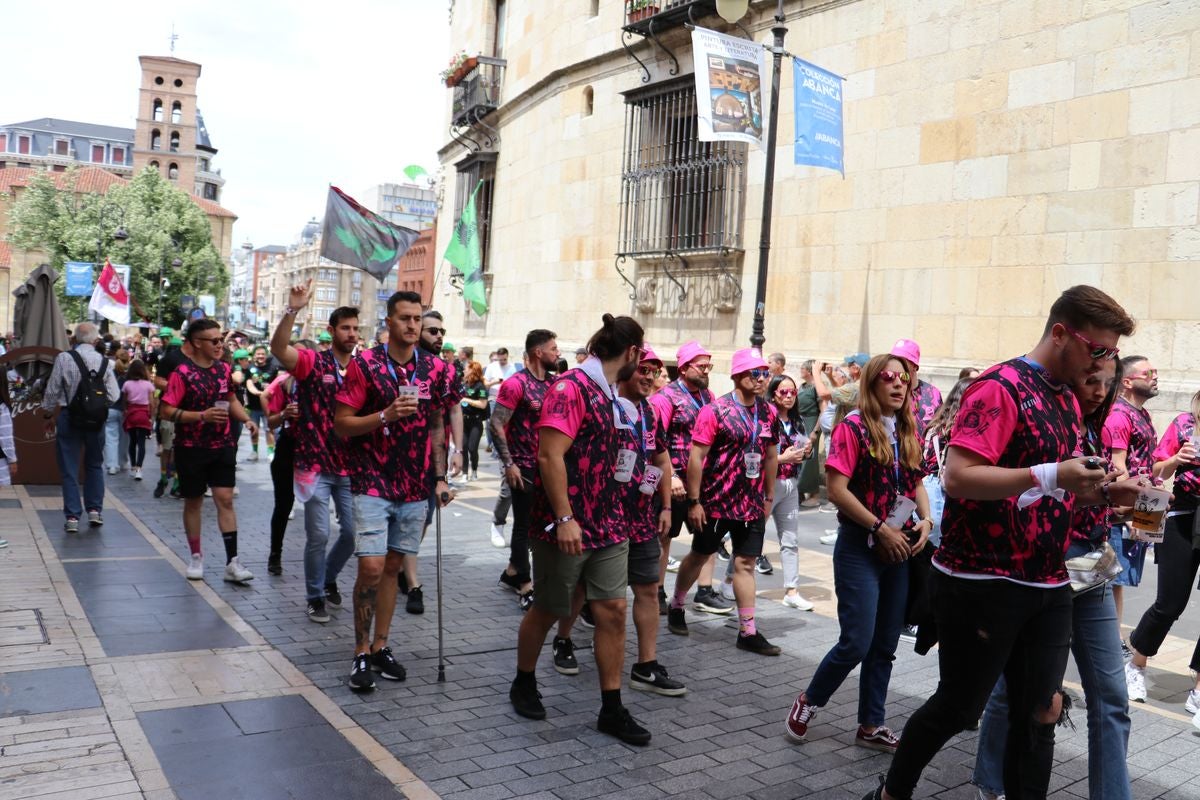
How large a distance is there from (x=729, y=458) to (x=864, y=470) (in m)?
1.70

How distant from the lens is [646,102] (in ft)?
56.3

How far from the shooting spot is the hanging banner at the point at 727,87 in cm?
1182

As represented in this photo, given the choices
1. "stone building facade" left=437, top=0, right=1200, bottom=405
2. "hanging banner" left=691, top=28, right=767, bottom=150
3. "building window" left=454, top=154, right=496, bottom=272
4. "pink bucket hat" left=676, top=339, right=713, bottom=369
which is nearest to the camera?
"pink bucket hat" left=676, top=339, right=713, bottom=369

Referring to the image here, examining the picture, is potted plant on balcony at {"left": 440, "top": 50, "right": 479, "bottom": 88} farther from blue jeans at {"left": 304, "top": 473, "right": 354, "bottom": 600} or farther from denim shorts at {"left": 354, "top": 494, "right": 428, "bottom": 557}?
denim shorts at {"left": 354, "top": 494, "right": 428, "bottom": 557}

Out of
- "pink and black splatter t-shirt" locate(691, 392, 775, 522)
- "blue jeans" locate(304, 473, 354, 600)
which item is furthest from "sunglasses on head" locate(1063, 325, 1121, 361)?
"blue jeans" locate(304, 473, 354, 600)

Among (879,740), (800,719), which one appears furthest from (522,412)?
(879,740)

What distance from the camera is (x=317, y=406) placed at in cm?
729

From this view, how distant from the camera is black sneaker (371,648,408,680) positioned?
5570mm

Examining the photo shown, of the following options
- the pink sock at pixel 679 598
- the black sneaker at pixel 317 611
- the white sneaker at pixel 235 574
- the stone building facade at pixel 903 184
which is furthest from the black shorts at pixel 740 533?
the stone building facade at pixel 903 184

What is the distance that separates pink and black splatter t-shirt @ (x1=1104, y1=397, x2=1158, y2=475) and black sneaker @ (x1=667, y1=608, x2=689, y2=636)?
297 cm

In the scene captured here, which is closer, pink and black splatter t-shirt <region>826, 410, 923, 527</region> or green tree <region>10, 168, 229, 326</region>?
pink and black splatter t-shirt <region>826, 410, 923, 527</region>

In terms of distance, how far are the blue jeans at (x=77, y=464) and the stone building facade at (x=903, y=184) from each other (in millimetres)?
8893

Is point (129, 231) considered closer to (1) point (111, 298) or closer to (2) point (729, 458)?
(1) point (111, 298)

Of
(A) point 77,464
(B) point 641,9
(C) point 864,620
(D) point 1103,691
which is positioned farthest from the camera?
(B) point 641,9
